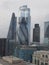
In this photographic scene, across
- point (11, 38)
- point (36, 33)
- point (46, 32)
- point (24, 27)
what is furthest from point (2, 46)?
point (46, 32)

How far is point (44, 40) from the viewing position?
104 inches

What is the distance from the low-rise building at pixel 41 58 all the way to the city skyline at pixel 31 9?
8.8 inches

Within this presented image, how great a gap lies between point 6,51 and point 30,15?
66 cm

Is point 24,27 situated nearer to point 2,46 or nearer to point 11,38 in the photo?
point 11,38

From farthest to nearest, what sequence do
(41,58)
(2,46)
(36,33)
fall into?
(2,46) < (36,33) < (41,58)

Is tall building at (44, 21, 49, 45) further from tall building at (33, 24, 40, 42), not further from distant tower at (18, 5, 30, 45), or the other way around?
distant tower at (18, 5, 30, 45)

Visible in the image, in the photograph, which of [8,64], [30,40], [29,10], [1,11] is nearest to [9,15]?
[1,11]

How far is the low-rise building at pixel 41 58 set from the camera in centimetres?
254

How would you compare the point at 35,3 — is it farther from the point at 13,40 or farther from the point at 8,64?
the point at 8,64

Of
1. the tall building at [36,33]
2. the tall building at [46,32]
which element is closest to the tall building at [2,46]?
the tall building at [36,33]

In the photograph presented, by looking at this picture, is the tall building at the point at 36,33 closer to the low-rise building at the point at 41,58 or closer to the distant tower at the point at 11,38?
the low-rise building at the point at 41,58

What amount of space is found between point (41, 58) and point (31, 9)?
0.76 m

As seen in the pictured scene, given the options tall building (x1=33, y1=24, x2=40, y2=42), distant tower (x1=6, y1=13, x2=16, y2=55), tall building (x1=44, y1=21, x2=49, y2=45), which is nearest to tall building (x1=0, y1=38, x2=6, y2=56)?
distant tower (x1=6, y1=13, x2=16, y2=55)

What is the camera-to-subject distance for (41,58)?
2.59 metres
